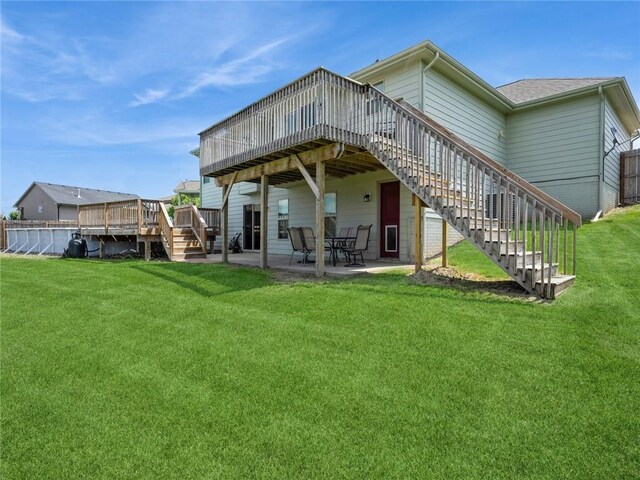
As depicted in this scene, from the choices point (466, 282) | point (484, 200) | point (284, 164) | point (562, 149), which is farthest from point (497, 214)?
point (562, 149)

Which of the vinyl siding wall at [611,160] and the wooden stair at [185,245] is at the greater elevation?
the vinyl siding wall at [611,160]

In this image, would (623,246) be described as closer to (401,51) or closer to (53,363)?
(401,51)

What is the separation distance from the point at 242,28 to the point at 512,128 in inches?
373

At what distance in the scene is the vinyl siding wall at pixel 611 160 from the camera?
36.5 ft

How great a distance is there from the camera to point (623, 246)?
727 cm

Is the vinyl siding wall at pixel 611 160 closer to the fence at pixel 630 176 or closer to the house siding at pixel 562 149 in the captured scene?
the fence at pixel 630 176

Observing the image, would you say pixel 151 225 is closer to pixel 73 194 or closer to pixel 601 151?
pixel 601 151

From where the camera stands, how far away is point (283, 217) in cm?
1338

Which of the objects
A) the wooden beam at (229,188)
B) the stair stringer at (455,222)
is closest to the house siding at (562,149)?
the stair stringer at (455,222)

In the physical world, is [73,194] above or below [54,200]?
above

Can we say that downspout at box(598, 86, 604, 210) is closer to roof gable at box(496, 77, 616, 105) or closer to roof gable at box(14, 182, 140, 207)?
roof gable at box(496, 77, 616, 105)

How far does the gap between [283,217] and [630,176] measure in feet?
41.0

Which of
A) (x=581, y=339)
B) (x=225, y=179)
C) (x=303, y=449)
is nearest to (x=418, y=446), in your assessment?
(x=303, y=449)

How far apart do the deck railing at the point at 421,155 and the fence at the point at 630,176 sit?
6585 millimetres
